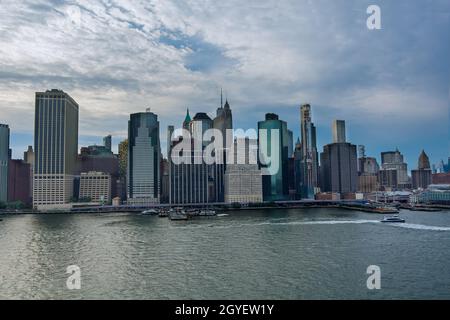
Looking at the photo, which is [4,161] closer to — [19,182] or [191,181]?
[19,182]

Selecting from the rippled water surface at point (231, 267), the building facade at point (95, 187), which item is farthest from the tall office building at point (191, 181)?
the rippled water surface at point (231, 267)

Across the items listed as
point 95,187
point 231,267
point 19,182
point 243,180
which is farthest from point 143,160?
point 231,267

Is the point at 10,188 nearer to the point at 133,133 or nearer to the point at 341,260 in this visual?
the point at 133,133

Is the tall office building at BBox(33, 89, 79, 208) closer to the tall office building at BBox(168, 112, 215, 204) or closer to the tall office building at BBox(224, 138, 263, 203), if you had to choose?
the tall office building at BBox(168, 112, 215, 204)

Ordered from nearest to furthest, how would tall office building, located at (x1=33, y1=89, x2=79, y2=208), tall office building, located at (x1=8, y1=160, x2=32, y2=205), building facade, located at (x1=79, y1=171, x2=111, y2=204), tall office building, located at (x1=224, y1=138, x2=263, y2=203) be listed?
tall office building, located at (x1=33, y1=89, x2=79, y2=208), tall office building, located at (x1=224, y1=138, x2=263, y2=203), tall office building, located at (x1=8, y1=160, x2=32, y2=205), building facade, located at (x1=79, y1=171, x2=111, y2=204)

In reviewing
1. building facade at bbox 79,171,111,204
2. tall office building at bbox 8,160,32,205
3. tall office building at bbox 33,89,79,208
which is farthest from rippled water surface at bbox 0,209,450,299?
tall office building at bbox 8,160,32,205

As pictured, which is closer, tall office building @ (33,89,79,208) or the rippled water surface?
the rippled water surface

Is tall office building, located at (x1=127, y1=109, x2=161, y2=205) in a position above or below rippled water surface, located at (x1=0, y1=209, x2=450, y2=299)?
above
